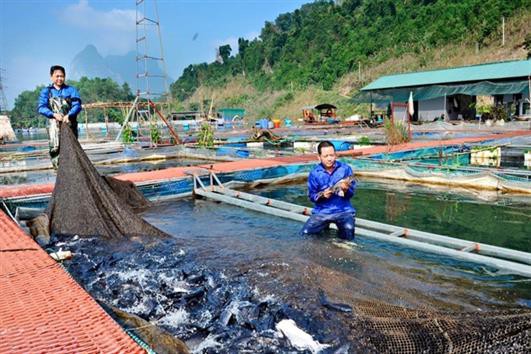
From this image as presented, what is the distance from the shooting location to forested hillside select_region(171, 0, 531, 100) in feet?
130

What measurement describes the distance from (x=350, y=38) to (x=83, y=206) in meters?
54.6

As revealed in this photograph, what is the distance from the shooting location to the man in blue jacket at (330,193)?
15.7 feet

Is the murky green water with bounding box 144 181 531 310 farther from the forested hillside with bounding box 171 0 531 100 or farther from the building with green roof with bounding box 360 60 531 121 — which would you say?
the forested hillside with bounding box 171 0 531 100

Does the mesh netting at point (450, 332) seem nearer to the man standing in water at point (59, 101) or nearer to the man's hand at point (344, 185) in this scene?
the man's hand at point (344, 185)

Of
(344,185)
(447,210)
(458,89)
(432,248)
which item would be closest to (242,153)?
(447,210)

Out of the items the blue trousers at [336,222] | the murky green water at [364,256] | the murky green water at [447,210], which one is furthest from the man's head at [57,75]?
the murky green water at [447,210]

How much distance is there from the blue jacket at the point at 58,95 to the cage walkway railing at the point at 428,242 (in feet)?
9.81

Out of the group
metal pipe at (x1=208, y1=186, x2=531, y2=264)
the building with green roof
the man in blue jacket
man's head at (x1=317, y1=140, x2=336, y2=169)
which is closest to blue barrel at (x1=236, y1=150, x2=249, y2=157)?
metal pipe at (x1=208, y1=186, x2=531, y2=264)

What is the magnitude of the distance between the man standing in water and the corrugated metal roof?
2493 cm

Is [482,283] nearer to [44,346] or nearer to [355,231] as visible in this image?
[355,231]

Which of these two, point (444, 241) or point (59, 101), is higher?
point (59, 101)

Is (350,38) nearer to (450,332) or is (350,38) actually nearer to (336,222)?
(336,222)

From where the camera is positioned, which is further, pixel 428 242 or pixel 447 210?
pixel 447 210

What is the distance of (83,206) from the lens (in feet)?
19.4
